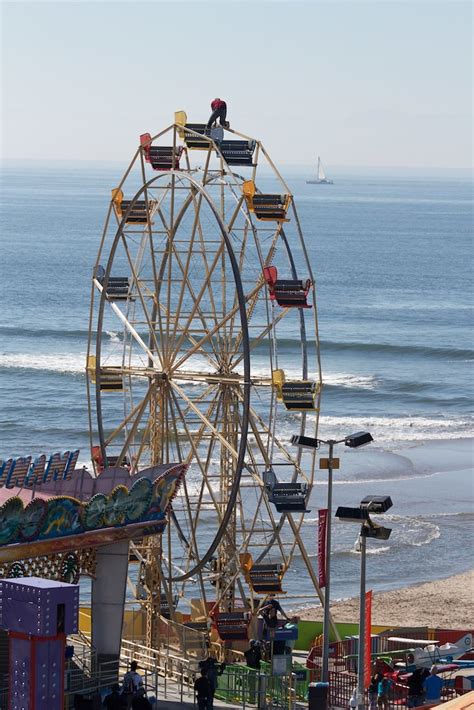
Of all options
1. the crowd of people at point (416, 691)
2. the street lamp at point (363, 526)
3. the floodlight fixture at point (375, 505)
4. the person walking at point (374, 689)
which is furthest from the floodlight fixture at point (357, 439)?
the person walking at point (374, 689)

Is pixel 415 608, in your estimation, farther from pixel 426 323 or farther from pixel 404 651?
pixel 426 323

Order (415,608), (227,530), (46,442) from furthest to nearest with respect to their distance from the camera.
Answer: (46,442) < (415,608) < (227,530)

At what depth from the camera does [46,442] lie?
230 ft

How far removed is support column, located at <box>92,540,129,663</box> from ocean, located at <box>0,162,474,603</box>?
1572 centimetres

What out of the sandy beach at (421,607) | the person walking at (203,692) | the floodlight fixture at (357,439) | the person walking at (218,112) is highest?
the person walking at (218,112)

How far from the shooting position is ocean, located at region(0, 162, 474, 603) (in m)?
53.9

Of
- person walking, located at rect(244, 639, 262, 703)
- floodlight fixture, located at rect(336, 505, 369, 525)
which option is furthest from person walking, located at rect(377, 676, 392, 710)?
floodlight fixture, located at rect(336, 505, 369, 525)

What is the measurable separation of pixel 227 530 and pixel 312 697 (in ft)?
28.3

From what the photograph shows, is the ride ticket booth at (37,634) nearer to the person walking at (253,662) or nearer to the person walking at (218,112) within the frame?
the person walking at (253,662)

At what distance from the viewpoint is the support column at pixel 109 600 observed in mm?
30641

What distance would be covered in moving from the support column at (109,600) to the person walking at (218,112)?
1205cm

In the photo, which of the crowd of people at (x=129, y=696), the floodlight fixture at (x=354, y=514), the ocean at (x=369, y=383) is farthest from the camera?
the ocean at (x=369, y=383)

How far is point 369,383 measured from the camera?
9062cm

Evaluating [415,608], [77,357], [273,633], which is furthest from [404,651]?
[77,357]
